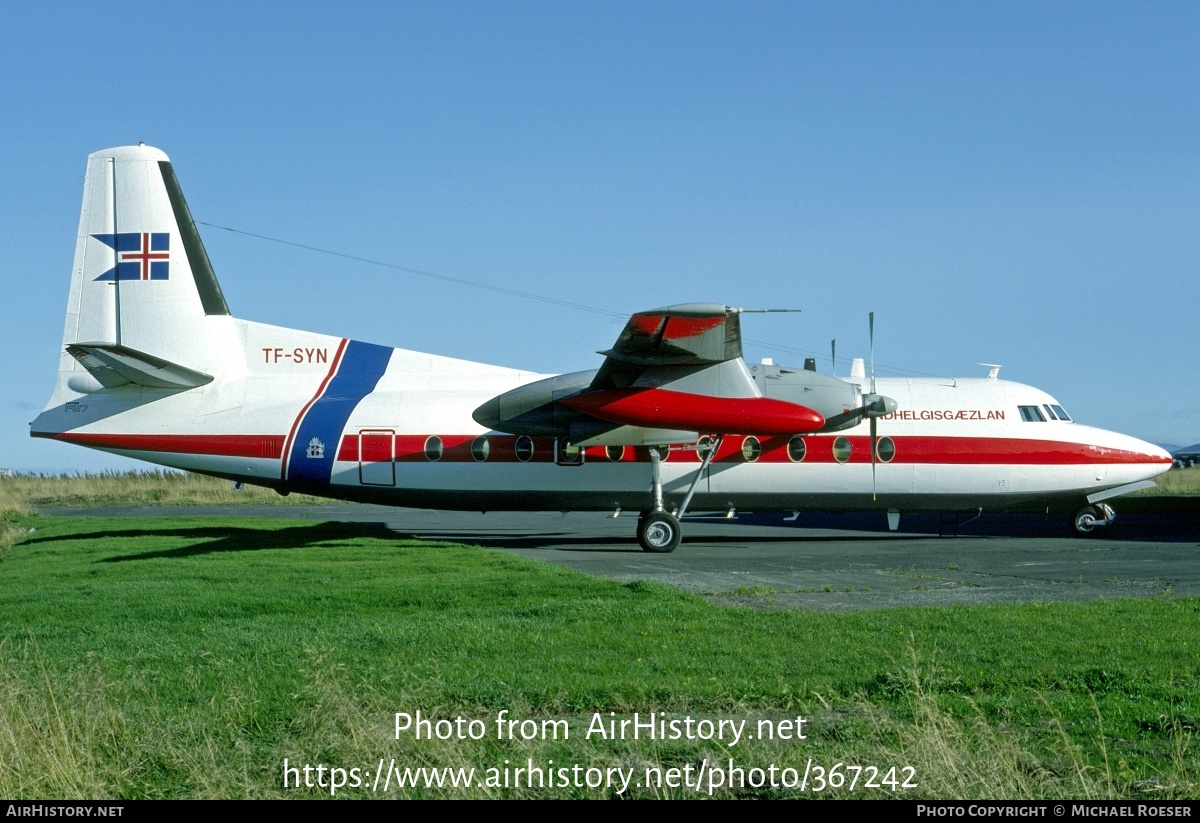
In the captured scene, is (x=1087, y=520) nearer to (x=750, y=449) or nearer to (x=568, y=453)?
(x=750, y=449)

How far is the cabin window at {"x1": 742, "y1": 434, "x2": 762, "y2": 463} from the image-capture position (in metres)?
22.3

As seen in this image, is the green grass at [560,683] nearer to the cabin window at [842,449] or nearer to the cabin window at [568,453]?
the cabin window at [568,453]

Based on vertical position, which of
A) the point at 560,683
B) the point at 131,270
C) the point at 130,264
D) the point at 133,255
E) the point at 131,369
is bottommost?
the point at 560,683

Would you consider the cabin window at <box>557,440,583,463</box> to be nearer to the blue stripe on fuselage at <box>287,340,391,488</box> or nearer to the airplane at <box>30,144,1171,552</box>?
the airplane at <box>30,144,1171,552</box>

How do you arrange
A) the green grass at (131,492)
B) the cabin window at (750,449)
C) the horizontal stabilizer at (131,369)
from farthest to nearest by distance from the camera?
the green grass at (131,492)
the cabin window at (750,449)
the horizontal stabilizer at (131,369)

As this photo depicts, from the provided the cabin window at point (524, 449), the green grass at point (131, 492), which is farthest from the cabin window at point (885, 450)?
the green grass at point (131, 492)

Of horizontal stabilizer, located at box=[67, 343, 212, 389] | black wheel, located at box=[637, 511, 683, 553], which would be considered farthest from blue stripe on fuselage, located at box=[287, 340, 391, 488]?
black wheel, located at box=[637, 511, 683, 553]

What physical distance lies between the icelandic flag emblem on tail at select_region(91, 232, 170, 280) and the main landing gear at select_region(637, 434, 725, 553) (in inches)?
434

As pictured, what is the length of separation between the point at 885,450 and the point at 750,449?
9.66ft

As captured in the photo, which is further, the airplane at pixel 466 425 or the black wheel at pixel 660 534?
the black wheel at pixel 660 534

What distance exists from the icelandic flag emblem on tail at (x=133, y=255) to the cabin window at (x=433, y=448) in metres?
6.50

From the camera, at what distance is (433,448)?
22000 millimetres

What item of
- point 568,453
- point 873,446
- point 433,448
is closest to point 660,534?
point 568,453

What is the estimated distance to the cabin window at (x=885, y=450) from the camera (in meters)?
22.5
